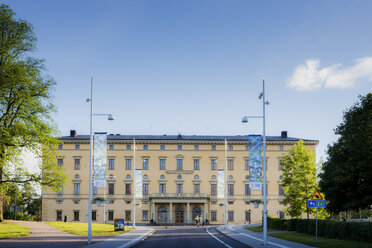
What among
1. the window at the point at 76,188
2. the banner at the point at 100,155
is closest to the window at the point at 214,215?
the window at the point at 76,188

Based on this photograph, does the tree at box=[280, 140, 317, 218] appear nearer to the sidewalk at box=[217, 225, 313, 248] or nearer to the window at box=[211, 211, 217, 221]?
the sidewalk at box=[217, 225, 313, 248]

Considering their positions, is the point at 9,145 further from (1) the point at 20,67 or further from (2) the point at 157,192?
(2) the point at 157,192

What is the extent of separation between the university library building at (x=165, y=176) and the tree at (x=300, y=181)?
101 ft

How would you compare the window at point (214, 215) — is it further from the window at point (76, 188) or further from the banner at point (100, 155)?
the banner at point (100, 155)

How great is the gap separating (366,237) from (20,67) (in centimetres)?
2952

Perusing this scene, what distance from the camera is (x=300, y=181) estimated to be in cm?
5994

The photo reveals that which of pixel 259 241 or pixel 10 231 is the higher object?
pixel 10 231

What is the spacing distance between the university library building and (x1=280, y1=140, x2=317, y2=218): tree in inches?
1212

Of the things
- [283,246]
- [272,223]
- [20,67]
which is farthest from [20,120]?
[272,223]

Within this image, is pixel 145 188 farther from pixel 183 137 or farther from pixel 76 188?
pixel 76 188

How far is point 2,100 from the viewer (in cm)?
3688

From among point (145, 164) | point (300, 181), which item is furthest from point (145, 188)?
point (300, 181)

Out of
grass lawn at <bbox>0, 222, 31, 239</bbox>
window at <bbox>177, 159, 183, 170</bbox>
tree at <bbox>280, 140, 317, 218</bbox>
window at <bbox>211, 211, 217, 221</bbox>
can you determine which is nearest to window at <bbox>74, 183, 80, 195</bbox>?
window at <bbox>177, 159, 183, 170</bbox>

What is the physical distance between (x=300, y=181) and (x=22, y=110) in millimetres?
38267
